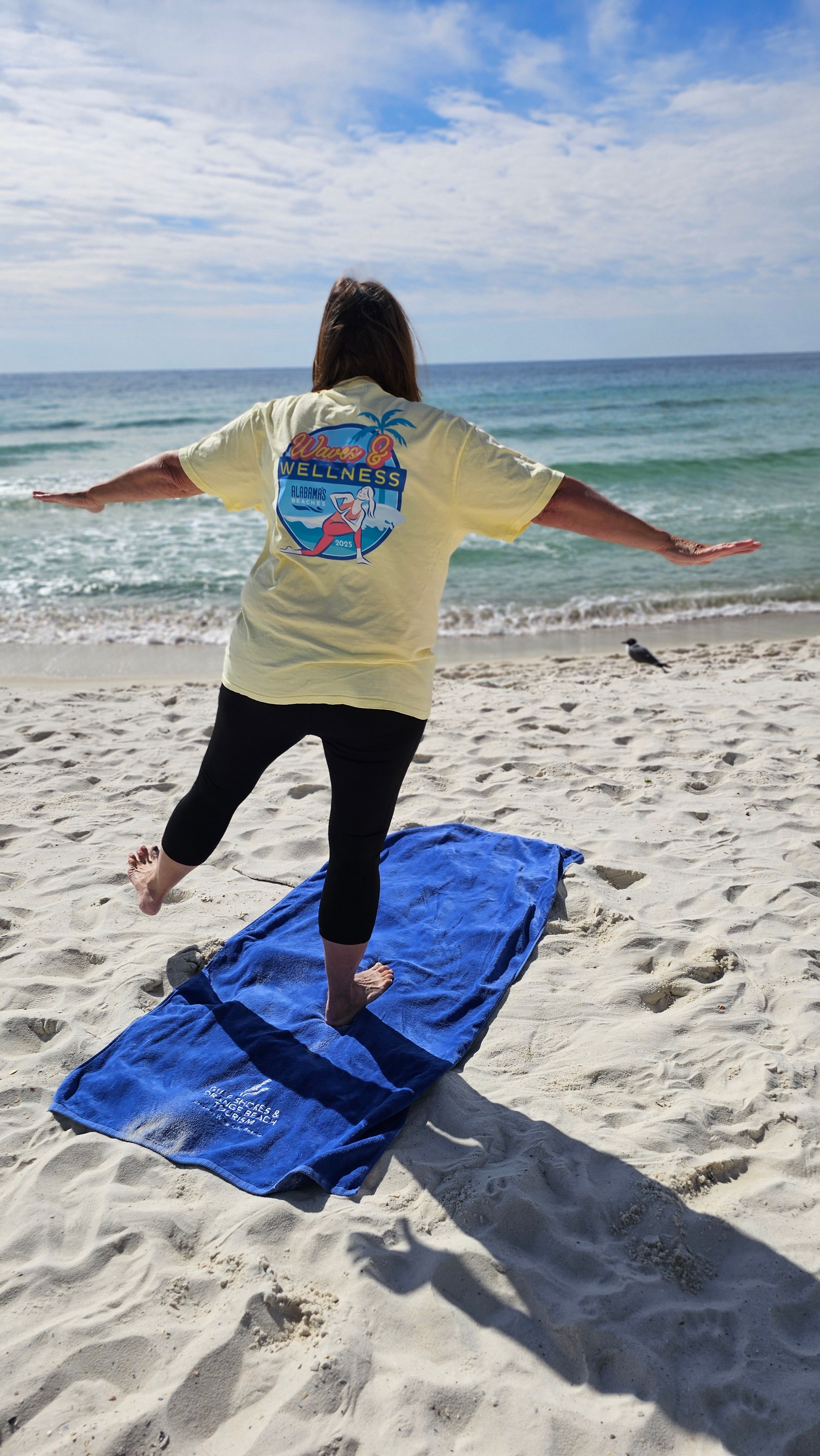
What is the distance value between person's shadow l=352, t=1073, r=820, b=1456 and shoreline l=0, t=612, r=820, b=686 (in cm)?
563

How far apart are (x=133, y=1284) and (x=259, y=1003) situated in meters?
1.02

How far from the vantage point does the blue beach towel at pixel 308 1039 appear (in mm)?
2285

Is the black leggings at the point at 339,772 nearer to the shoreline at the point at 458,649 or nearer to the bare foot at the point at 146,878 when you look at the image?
the bare foot at the point at 146,878

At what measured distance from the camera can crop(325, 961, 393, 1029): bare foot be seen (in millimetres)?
2734

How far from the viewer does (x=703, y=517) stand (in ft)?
47.9

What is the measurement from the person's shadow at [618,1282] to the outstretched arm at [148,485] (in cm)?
182

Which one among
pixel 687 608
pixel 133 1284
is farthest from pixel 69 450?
pixel 133 1284

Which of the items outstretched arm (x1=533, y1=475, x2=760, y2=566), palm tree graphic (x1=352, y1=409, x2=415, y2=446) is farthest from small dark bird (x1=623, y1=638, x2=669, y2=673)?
palm tree graphic (x1=352, y1=409, x2=415, y2=446)

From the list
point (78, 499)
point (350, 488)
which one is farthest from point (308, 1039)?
point (78, 499)

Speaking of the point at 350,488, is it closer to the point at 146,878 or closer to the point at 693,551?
the point at 693,551

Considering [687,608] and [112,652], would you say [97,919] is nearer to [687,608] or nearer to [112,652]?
[112,652]

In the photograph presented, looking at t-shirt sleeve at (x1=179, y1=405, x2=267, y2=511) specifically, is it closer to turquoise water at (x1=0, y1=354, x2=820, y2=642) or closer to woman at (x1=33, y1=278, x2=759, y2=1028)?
woman at (x1=33, y1=278, x2=759, y2=1028)

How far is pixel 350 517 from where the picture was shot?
2.04 meters

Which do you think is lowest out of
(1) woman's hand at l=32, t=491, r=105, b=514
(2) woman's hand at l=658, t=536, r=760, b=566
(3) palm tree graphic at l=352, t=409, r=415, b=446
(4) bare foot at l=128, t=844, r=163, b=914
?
(4) bare foot at l=128, t=844, r=163, b=914
